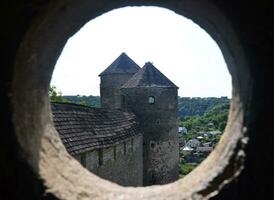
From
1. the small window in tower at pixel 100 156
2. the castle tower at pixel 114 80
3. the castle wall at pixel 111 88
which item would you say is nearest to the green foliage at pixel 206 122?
the castle tower at pixel 114 80

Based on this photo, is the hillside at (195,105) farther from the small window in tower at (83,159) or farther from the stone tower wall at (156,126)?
the small window in tower at (83,159)

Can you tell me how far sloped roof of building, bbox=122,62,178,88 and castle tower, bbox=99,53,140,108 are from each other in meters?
7.52

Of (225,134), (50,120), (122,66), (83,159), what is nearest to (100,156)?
(83,159)

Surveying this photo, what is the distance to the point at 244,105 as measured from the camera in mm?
1897

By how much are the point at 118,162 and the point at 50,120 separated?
13.2m

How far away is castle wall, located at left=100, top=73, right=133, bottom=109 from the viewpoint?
114 feet

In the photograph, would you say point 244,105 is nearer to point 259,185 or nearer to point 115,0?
point 259,185

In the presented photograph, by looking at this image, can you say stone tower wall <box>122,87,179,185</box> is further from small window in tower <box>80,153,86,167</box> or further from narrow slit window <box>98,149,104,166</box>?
small window in tower <box>80,153,86,167</box>

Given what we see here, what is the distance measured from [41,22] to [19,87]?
29 cm

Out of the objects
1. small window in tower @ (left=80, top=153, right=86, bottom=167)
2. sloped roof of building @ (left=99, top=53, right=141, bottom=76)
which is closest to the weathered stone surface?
small window in tower @ (left=80, top=153, right=86, bottom=167)

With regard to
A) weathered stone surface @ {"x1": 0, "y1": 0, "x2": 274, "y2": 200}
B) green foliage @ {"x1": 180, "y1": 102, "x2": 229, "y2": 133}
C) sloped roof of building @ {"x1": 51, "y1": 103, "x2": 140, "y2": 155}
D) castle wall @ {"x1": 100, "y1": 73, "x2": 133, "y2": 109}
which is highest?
castle wall @ {"x1": 100, "y1": 73, "x2": 133, "y2": 109}

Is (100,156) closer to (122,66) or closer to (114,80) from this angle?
(114,80)

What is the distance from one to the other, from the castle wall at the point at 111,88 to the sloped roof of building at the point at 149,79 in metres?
7.52

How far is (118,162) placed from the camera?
50.7 ft
